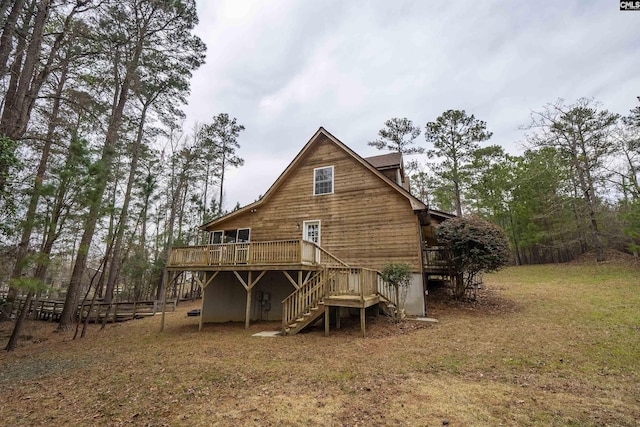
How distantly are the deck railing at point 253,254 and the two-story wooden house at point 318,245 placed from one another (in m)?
0.04

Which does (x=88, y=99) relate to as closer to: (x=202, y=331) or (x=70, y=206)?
(x=70, y=206)

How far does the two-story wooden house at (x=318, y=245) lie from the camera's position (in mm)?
9984

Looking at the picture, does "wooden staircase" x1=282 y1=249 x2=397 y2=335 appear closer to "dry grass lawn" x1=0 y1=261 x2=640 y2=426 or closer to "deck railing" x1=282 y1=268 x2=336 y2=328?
"deck railing" x1=282 y1=268 x2=336 y2=328

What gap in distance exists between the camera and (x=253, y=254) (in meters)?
11.1

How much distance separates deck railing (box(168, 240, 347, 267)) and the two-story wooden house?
4 cm

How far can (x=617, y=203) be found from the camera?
22203 millimetres

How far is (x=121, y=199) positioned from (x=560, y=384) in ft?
61.6

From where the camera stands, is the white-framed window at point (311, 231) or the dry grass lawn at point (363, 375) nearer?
the dry grass lawn at point (363, 375)

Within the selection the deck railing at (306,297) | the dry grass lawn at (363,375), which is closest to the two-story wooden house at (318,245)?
the deck railing at (306,297)

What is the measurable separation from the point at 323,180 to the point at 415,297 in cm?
689

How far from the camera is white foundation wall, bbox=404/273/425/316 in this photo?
1120 cm

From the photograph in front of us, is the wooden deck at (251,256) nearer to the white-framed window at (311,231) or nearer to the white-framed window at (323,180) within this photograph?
the white-framed window at (311,231)

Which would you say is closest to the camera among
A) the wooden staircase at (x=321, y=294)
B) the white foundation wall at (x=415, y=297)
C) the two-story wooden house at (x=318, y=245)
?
the wooden staircase at (x=321, y=294)

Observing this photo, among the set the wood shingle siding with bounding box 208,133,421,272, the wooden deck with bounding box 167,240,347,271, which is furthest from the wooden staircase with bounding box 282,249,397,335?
the wood shingle siding with bounding box 208,133,421,272
